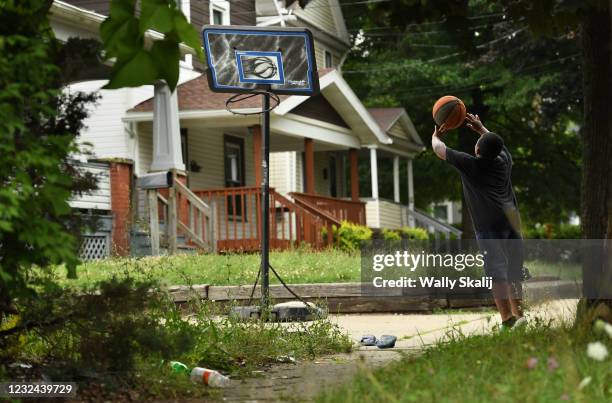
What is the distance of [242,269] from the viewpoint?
51.3 ft

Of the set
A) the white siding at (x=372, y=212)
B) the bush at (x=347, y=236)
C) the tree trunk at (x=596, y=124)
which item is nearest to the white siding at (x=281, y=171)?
the white siding at (x=372, y=212)

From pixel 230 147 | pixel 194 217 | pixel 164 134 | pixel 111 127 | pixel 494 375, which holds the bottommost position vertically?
pixel 494 375

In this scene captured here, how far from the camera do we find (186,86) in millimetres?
25422

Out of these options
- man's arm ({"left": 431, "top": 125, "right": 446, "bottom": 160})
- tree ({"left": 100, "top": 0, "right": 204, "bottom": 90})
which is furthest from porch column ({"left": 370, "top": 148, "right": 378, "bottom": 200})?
tree ({"left": 100, "top": 0, "right": 204, "bottom": 90})

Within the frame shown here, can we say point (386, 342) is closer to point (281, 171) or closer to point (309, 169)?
point (309, 169)

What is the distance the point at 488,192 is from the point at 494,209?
0.15m

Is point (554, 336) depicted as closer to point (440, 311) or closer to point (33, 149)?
point (33, 149)

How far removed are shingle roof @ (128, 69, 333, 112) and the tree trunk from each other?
14171 millimetres

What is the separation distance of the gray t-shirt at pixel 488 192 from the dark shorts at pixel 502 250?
0.05 metres

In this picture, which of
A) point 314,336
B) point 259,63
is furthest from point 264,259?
point 259,63

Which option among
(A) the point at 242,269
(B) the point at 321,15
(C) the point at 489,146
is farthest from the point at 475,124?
(B) the point at 321,15

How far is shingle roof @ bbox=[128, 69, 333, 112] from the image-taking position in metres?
23.7

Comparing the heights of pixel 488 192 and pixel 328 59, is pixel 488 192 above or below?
below

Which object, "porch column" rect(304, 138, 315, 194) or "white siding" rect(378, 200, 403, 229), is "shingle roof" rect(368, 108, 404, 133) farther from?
"porch column" rect(304, 138, 315, 194)
